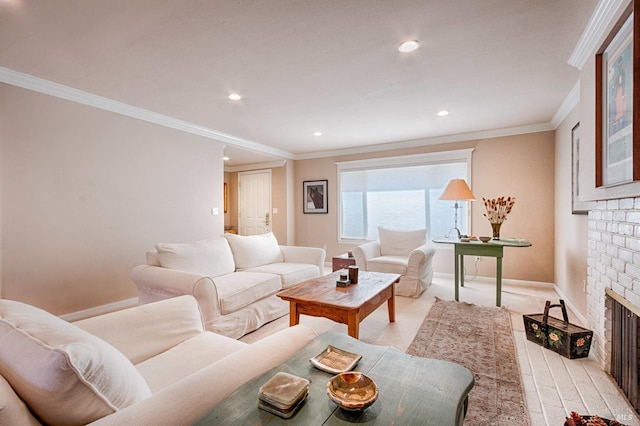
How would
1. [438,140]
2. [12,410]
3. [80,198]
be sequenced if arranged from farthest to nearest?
1. [438,140]
2. [80,198]
3. [12,410]

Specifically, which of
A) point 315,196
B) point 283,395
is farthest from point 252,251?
point 315,196

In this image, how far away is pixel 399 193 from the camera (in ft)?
18.2

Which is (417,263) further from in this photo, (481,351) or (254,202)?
(254,202)

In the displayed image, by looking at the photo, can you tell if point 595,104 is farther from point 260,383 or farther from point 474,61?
point 260,383

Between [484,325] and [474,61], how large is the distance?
242 cm

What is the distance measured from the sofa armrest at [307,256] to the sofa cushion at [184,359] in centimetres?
227

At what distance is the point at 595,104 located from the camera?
2.12 meters

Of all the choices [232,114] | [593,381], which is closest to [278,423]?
[593,381]

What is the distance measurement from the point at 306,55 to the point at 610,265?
2719 millimetres

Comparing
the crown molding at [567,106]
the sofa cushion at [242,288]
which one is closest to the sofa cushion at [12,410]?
the sofa cushion at [242,288]

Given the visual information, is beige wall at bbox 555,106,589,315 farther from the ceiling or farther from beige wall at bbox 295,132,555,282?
the ceiling

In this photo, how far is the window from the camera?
16.7 feet

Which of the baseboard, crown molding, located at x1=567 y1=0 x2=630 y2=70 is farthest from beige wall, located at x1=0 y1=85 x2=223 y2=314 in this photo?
crown molding, located at x1=567 y1=0 x2=630 y2=70

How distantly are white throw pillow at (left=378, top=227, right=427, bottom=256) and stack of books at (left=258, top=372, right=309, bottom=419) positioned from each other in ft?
13.0
